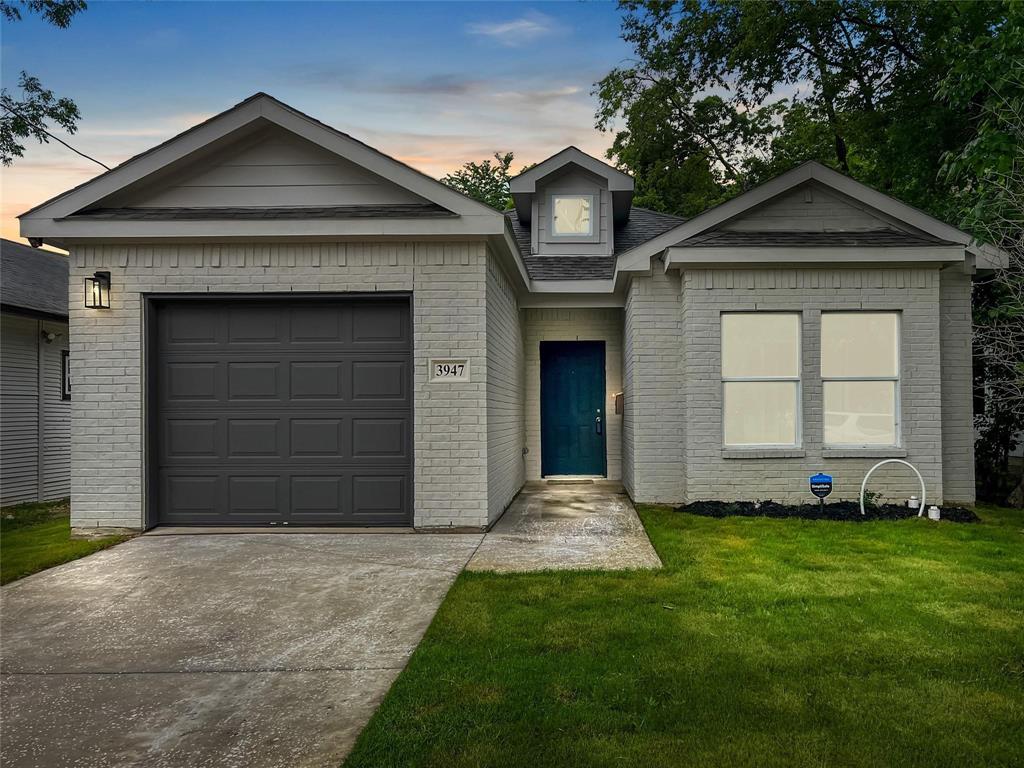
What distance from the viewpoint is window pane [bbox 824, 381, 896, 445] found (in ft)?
27.7

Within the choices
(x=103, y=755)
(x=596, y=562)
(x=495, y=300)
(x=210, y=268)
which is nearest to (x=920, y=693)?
(x=596, y=562)

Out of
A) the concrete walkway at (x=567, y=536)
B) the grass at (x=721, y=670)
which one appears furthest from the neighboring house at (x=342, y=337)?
the grass at (x=721, y=670)

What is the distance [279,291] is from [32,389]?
7079mm

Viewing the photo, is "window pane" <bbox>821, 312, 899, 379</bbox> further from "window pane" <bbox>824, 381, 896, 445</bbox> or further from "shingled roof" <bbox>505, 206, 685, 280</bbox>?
"shingled roof" <bbox>505, 206, 685, 280</bbox>

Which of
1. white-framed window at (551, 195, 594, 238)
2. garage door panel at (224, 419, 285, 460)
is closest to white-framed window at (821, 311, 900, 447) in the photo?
white-framed window at (551, 195, 594, 238)

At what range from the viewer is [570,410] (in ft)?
38.9

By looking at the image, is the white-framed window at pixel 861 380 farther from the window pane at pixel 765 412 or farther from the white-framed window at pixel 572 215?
the white-framed window at pixel 572 215

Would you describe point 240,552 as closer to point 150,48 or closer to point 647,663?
point 647,663

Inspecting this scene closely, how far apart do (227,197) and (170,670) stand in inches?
219

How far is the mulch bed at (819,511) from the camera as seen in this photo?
774 centimetres

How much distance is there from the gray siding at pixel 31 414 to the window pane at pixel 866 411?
12714mm

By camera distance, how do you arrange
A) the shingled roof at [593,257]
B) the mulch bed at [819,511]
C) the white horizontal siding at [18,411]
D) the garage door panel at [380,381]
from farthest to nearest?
the shingled roof at [593,257] < the white horizontal siding at [18,411] < the mulch bed at [819,511] < the garage door panel at [380,381]

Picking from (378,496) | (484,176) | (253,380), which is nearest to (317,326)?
(253,380)

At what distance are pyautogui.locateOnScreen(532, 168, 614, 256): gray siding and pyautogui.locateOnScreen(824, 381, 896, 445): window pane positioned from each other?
522cm
